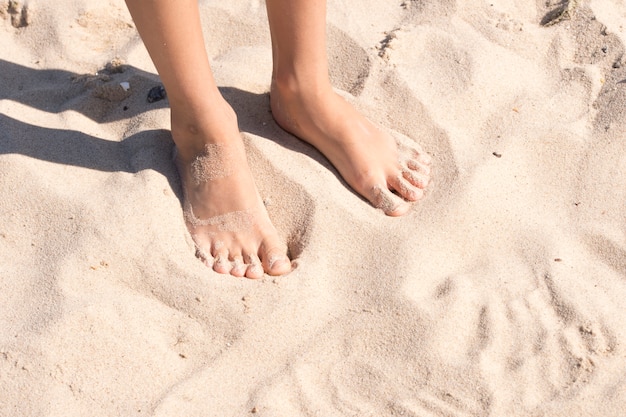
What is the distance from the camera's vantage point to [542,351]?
177 centimetres

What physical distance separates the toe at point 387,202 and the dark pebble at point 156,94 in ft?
2.57

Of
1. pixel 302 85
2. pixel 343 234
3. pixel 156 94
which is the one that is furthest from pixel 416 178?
pixel 156 94

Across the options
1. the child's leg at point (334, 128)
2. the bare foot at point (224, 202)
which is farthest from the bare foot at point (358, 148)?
the bare foot at point (224, 202)

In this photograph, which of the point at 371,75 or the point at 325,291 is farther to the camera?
the point at 371,75

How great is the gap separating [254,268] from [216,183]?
0.88ft

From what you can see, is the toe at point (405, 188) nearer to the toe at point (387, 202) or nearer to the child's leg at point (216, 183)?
the toe at point (387, 202)

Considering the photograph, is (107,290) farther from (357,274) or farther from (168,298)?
(357,274)

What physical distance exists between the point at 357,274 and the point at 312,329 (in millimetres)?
218

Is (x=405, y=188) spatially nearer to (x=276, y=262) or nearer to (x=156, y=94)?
(x=276, y=262)

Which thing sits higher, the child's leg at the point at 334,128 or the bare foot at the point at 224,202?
the child's leg at the point at 334,128

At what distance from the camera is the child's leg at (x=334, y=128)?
215cm

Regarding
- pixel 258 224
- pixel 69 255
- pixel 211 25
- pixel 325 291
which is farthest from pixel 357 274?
pixel 211 25

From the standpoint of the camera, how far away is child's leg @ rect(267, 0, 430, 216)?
7.04 ft

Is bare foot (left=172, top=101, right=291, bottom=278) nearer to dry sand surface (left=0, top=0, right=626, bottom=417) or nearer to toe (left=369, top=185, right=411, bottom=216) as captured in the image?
dry sand surface (left=0, top=0, right=626, bottom=417)
